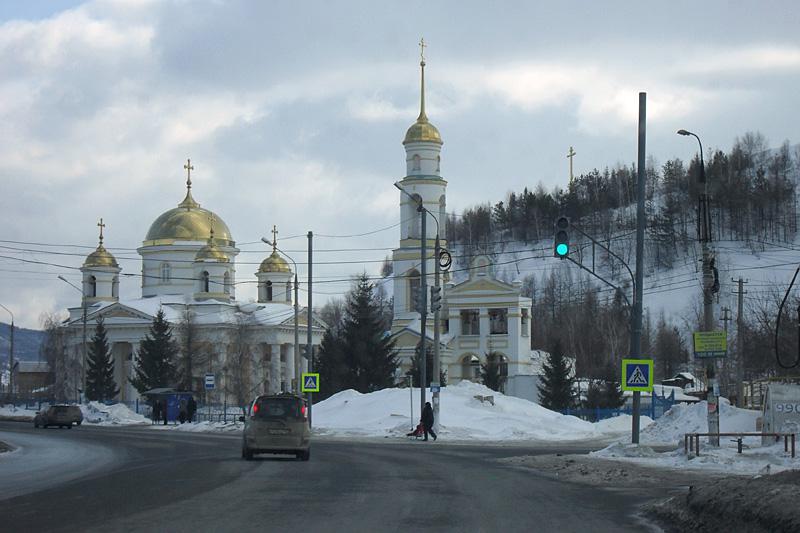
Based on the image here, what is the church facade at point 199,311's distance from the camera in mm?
99938

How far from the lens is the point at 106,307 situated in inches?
4126

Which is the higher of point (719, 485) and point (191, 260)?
point (191, 260)

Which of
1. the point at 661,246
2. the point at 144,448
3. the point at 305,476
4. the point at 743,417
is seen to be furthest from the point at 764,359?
the point at 661,246

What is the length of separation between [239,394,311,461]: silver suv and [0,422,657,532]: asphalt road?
420mm

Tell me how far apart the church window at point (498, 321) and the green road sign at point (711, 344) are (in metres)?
63.6

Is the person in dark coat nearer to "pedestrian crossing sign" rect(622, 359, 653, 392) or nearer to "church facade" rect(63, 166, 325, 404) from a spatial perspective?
"pedestrian crossing sign" rect(622, 359, 653, 392)

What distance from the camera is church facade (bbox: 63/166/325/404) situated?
99.9 metres

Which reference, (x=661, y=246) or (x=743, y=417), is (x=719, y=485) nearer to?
(x=743, y=417)

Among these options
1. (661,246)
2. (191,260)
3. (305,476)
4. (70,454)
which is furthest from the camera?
(661,246)

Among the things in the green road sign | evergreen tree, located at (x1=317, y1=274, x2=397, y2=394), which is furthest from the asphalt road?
evergreen tree, located at (x1=317, y1=274, x2=397, y2=394)

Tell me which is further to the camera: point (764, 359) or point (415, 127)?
point (415, 127)

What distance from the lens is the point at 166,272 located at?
367 feet

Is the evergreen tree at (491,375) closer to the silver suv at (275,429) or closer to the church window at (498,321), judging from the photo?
the church window at (498,321)

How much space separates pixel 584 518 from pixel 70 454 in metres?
21.1
